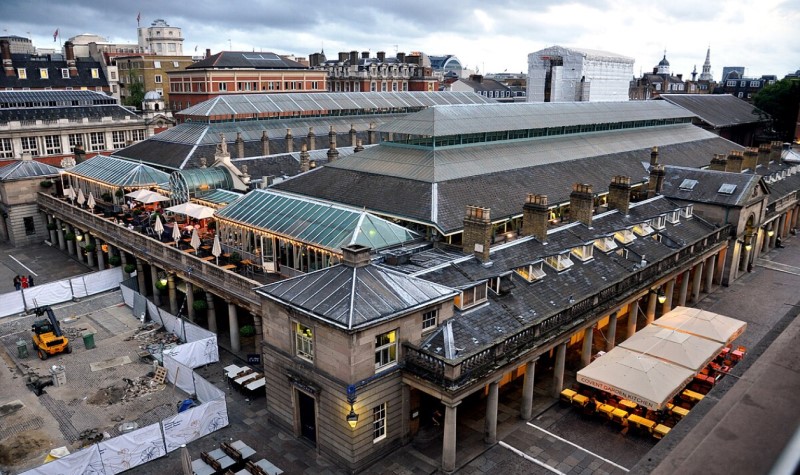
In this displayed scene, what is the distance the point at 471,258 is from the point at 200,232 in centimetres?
2388

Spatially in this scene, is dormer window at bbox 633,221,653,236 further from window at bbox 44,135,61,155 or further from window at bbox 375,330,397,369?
window at bbox 44,135,61,155

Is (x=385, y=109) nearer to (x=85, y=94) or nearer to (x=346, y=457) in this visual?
(x=85, y=94)

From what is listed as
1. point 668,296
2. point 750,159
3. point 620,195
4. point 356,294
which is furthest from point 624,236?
point 750,159

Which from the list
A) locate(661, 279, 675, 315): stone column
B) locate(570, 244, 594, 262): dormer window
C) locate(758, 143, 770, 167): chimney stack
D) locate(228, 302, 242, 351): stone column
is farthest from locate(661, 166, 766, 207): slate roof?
locate(228, 302, 242, 351): stone column

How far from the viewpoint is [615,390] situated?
2655 centimetres

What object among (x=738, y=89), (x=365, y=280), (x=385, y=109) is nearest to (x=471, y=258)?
(x=365, y=280)

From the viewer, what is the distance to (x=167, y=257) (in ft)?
130

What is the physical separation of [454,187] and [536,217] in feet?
21.1

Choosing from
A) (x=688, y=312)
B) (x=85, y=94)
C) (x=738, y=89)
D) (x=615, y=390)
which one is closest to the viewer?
(x=615, y=390)

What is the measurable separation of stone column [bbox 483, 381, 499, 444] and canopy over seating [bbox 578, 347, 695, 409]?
4.83 metres

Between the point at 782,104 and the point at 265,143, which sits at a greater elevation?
the point at 782,104

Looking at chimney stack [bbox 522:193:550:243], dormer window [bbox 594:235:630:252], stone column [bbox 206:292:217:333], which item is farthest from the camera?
stone column [bbox 206:292:217:333]

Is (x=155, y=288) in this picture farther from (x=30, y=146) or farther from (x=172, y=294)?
(x=30, y=146)

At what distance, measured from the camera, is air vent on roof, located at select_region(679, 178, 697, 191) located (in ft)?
155
